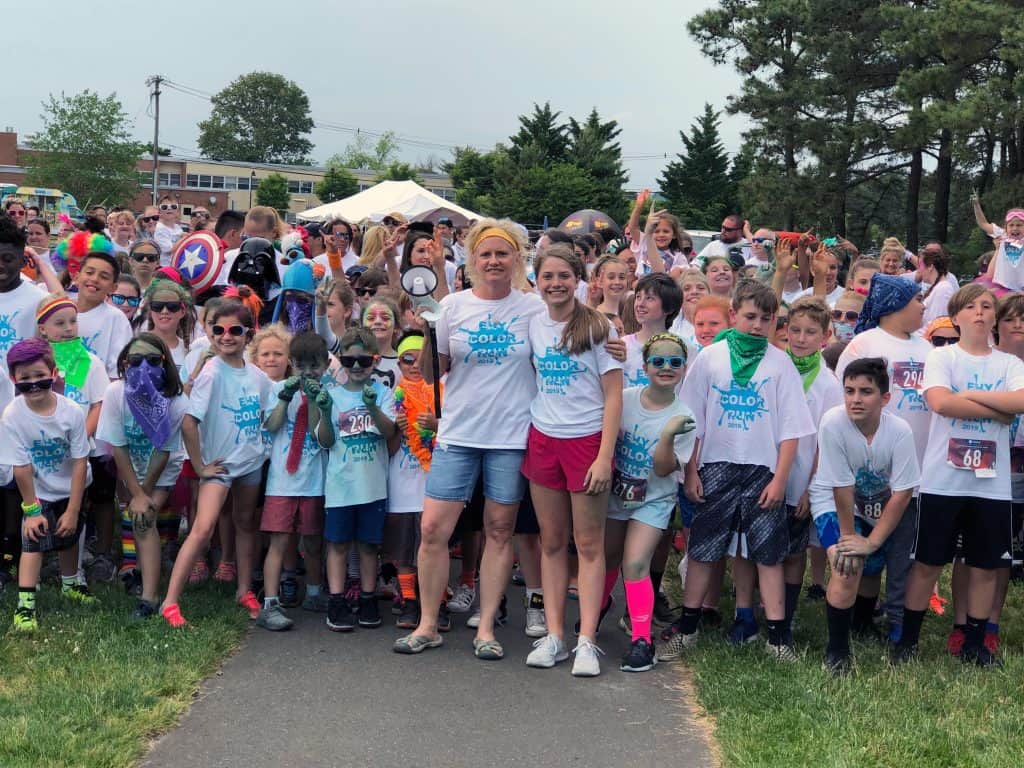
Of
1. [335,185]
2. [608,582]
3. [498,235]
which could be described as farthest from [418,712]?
[335,185]

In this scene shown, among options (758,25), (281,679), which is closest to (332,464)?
(281,679)

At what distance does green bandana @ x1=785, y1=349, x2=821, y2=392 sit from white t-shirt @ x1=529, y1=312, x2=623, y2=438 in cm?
125

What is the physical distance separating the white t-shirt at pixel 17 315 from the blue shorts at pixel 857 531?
470 centimetres

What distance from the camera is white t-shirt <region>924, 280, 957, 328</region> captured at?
988 cm

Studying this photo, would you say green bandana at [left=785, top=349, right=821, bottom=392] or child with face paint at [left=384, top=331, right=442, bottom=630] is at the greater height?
green bandana at [left=785, top=349, right=821, bottom=392]

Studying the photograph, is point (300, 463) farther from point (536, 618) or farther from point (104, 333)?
point (104, 333)

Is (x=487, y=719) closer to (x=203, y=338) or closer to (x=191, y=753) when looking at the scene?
(x=191, y=753)

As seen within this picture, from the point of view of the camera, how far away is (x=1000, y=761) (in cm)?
418

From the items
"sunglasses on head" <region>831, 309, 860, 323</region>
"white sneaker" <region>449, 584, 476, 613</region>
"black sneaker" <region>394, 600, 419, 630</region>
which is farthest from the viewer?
"sunglasses on head" <region>831, 309, 860, 323</region>

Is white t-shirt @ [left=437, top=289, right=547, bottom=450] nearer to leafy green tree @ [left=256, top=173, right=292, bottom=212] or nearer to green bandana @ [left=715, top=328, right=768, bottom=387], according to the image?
green bandana @ [left=715, top=328, right=768, bottom=387]

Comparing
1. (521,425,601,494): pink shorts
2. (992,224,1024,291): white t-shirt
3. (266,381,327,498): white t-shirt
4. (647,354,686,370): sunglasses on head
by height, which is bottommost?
(266,381,327,498): white t-shirt

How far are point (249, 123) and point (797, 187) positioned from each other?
103m

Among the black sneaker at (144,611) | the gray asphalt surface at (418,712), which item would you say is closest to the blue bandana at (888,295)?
the gray asphalt surface at (418,712)

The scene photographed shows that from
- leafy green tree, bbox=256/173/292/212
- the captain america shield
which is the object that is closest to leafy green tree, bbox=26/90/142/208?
leafy green tree, bbox=256/173/292/212
